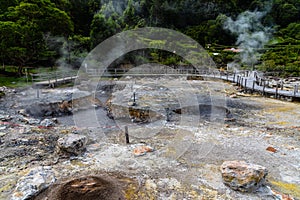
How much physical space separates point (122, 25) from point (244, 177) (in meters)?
25.0

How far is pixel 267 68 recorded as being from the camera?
77.0 feet

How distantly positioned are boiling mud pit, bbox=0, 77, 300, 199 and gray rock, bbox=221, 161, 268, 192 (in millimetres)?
127

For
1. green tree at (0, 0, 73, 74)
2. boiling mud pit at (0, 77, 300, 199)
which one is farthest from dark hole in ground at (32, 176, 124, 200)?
green tree at (0, 0, 73, 74)

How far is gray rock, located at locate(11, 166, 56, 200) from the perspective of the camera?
13.3ft

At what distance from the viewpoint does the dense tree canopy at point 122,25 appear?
17.0 meters

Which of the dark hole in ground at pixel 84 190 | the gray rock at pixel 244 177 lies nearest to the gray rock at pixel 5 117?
the dark hole in ground at pixel 84 190

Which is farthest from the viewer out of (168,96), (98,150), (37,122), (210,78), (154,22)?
(154,22)

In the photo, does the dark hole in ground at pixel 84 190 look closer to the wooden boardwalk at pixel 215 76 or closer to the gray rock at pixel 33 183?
the gray rock at pixel 33 183

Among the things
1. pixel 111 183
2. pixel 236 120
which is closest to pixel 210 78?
pixel 236 120

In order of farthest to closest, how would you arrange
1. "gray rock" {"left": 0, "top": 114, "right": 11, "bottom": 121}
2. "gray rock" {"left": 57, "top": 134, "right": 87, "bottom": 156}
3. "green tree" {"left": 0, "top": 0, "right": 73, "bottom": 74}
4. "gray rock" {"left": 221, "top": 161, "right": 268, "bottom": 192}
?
1. "green tree" {"left": 0, "top": 0, "right": 73, "bottom": 74}
2. "gray rock" {"left": 0, "top": 114, "right": 11, "bottom": 121}
3. "gray rock" {"left": 57, "top": 134, "right": 87, "bottom": 156}
4. "gray rock" {"left": 221, "top": 161, "right": 268, "bottom": 192}

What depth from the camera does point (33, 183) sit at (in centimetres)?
429

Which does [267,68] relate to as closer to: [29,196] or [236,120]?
[236,120]

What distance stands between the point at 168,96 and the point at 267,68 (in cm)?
1545

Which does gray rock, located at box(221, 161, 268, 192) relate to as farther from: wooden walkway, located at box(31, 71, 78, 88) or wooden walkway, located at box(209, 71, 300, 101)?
wooden walkway, located at box(31, 71, 78, 88)
